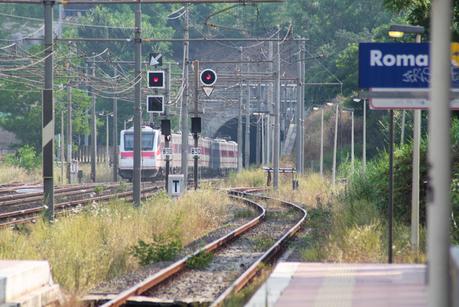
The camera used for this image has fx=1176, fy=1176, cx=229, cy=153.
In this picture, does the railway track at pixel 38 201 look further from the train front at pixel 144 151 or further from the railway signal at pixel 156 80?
the train front at pixel 144 151

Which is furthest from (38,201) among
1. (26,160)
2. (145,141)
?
(26,160)

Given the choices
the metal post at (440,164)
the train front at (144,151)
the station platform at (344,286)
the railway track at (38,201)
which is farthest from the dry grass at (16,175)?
the metal post at (440,164)

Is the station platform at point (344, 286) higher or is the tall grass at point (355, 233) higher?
the station platform at point (344, 286)

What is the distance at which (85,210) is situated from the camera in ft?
87.6

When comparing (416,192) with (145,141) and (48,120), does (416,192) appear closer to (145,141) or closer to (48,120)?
(48,120)

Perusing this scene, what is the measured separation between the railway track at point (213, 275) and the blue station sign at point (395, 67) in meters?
3.38

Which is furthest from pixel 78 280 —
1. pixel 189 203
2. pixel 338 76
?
pixel 338 76

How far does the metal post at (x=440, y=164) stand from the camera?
7.39 meters

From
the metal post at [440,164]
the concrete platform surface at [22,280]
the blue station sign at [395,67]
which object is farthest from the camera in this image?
the blue station sign at [395,67]

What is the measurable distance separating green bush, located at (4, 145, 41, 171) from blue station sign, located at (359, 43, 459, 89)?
60511 mm

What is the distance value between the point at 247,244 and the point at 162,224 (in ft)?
6.63

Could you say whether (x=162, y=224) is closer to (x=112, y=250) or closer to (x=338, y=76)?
(x=112, y=250)

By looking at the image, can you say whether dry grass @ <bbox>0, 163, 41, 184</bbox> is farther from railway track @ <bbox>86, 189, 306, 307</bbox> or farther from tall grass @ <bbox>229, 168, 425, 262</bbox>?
railway track @ <bbox>86, 189, 306, 307</bbox>

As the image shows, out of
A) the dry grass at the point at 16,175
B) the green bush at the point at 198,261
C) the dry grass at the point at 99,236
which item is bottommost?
the dry grass at the point at 16,175
